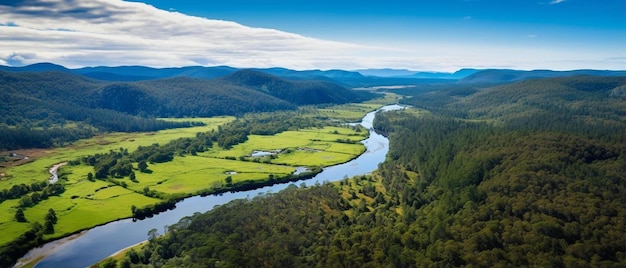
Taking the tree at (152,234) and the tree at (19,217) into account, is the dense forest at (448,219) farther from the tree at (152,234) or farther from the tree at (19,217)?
the tree at (19,217)

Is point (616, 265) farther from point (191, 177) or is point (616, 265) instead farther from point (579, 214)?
point (191, 177)

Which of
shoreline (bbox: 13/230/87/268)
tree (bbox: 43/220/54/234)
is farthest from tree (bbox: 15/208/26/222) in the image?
shoreline (bbox: 13/230/87/268)

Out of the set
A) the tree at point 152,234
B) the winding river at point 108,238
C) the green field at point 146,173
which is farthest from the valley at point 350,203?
the tree at point 152,234

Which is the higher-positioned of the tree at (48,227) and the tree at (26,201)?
the tree at (26,201)

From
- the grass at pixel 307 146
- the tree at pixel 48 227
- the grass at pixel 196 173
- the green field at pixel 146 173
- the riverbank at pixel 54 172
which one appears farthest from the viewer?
the grass at pixel 307 146

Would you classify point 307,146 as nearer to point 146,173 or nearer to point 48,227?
point 146,173

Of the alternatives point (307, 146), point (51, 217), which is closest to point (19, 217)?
point (51, 217)
